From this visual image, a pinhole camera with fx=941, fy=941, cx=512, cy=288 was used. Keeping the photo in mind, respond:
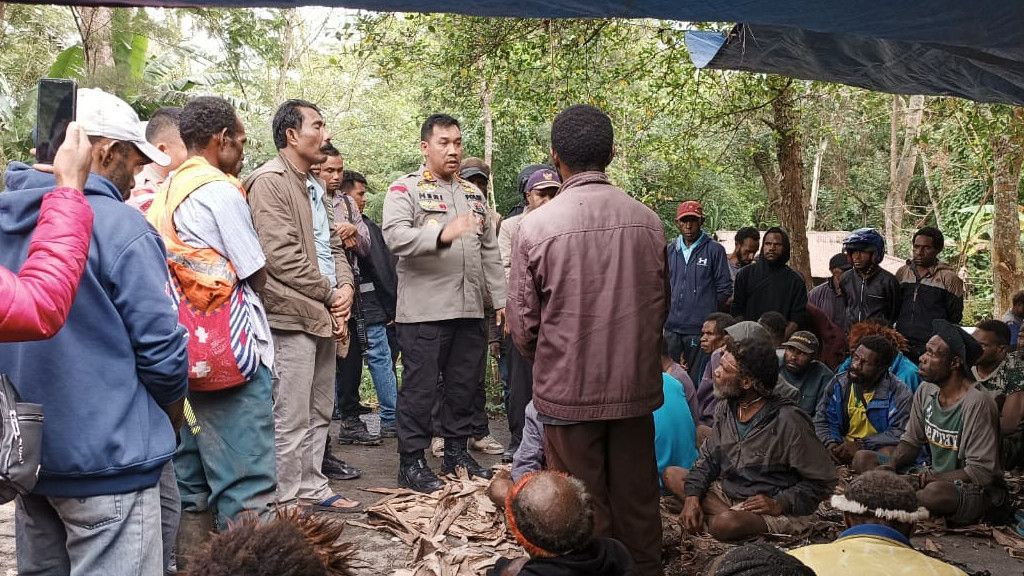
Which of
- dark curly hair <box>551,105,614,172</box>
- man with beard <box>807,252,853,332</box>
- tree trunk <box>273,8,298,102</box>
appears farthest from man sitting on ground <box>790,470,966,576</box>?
tree trunk <box>273,8,298,102</box>

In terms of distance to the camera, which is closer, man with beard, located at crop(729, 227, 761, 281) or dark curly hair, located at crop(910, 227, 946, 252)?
dark curly hair, located at crop(910, 227, 946, 252)

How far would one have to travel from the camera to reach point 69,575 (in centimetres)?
286

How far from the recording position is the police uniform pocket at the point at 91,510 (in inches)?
106

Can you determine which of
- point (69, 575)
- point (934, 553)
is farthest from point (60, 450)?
point (934, 553)

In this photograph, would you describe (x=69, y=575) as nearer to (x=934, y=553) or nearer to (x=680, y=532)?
(x=680, y=532)

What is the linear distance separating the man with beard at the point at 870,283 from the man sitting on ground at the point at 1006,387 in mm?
1159

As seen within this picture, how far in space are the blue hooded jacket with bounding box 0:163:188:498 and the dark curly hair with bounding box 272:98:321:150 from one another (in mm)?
2385

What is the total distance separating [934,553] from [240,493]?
3982 mm

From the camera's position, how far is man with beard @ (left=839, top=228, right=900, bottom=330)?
29.8 feet

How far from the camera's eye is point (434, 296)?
19.9 feet

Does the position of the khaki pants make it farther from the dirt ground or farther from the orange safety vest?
the orange safety vest

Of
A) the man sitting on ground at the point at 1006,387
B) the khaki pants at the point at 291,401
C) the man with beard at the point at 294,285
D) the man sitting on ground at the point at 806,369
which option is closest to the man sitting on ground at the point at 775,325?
the man sitting on ground at the point at 806,369

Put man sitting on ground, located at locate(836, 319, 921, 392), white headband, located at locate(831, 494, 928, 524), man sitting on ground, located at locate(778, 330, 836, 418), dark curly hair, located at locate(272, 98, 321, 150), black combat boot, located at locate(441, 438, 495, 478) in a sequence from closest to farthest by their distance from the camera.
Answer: white headband, located at locate(831, 494, 928, 524) < dark curly hair, located at locate(272, 98, 321, 150) < black combat boot, located at locate(441, 438, 495, 478) < man sitting on ground, located at locate(836, 319, 921, 392) < man sitting on ground, located at locate(778, 330, 836, 418)

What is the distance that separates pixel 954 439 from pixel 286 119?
4.73 m
